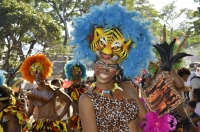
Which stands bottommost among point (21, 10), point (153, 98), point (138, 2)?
point (153, 98)

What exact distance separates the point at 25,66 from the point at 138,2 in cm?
4548

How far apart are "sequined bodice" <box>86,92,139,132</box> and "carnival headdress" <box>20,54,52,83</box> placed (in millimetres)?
3767

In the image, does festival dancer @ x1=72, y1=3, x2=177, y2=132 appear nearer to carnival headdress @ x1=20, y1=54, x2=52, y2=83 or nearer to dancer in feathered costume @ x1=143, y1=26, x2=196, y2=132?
dancer in feathered costume @ x1=143, y1=26, x2=196, y2=132

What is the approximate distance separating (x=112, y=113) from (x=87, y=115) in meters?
0.25

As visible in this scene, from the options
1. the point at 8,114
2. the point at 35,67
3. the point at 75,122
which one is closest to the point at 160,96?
the point at 8,114

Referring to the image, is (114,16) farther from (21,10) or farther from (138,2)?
(138,2)

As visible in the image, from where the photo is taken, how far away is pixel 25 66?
737 cm

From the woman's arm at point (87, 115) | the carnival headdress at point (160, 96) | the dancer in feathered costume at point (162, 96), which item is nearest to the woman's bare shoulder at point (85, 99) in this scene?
the woman's arm at point (87, 115)

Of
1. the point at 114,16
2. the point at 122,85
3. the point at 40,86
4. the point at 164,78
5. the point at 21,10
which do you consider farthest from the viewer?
the point at 21,10

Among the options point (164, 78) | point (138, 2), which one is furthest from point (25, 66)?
point (138, 2)

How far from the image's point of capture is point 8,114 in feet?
15.4

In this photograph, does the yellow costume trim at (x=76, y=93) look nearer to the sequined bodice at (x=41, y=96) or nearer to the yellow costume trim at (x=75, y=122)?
the yellow costume trim at (x=75, y=122)

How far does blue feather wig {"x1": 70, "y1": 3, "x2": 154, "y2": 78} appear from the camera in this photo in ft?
11.8

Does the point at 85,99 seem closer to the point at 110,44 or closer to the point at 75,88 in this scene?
the point at 110,44
